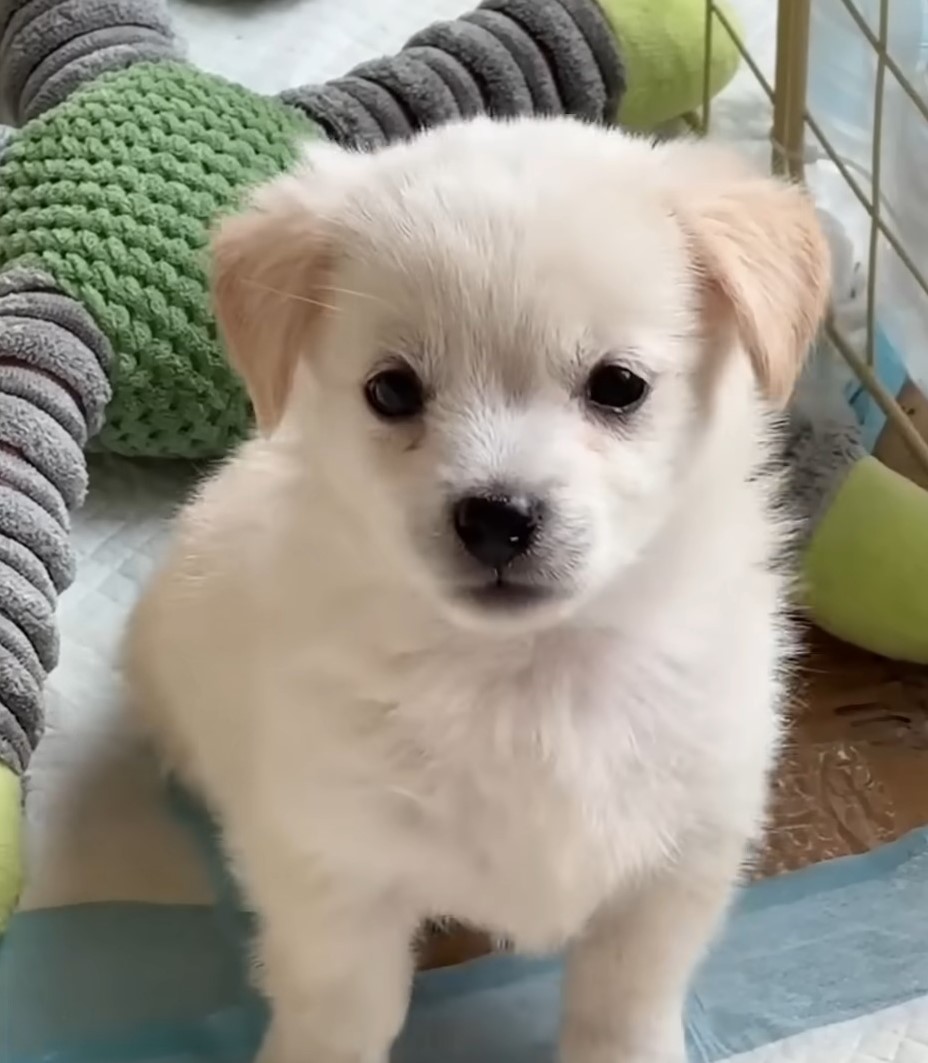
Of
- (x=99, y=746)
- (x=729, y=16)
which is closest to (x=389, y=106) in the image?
(x=729, y=16)

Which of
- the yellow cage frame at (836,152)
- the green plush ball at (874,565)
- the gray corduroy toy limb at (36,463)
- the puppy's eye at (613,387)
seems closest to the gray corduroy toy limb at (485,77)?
the yellow cage frame at (836,152)

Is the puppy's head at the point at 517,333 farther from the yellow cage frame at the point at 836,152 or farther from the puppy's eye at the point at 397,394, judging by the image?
the yellow cage frame at the point at 836,152

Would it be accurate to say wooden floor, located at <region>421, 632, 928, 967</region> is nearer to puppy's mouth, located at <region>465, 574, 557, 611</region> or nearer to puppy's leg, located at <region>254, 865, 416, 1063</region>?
puppy's leg, located at <region>254, 865, 416, 1063</region>

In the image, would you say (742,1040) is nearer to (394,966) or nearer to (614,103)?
(394,966)

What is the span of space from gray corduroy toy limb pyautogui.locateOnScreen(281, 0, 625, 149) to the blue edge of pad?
0.79 metres

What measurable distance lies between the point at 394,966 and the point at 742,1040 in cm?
31

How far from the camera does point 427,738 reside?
3.99 ft

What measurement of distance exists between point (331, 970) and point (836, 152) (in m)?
0.96

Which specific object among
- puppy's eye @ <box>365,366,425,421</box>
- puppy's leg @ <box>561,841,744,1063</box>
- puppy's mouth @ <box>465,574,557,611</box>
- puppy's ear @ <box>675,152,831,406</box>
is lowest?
puppy's leg @ <box>561,841,744,1063</box>

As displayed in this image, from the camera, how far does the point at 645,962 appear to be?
4.40 feet

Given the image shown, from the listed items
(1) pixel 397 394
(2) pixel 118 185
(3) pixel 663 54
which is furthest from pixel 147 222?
(1) pixel 397 394

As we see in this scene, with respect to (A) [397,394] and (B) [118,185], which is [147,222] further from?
(A) [397,394]

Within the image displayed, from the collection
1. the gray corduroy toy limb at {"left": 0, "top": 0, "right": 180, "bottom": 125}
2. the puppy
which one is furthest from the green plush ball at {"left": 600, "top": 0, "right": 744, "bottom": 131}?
the puppy

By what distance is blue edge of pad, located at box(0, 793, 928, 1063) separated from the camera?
4.78ft
